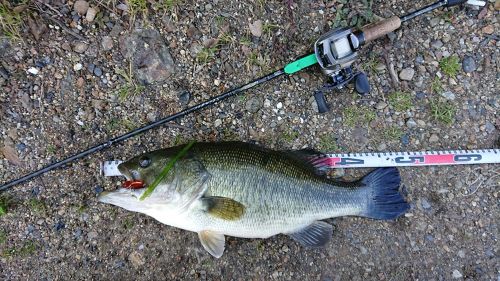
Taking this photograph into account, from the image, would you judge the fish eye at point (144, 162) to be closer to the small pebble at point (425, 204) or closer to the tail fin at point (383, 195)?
the tail fin at point (383, 195)

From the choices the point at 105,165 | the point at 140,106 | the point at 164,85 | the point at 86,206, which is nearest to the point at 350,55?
the point at 164,85

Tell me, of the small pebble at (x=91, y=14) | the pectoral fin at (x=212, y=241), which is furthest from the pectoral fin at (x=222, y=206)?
the small pebble at (x=91, y=14)

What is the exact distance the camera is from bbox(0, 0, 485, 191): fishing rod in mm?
3217

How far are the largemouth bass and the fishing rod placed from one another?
468 mm

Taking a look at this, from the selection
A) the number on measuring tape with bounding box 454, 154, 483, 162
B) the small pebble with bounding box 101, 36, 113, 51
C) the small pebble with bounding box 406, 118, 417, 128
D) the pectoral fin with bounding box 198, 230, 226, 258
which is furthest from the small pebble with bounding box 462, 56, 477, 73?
the small pebble with bounding box 101, 36, 113, 51

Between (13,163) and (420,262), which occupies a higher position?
(13,163)

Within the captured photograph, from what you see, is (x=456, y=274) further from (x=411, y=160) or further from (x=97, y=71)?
(x=97, y=71)

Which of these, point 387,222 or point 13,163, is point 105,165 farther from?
point 387,222

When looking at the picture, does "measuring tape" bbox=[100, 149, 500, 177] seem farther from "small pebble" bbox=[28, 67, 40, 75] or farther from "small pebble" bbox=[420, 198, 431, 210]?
"small pebble" bbox=[28, 67, 40, 75]

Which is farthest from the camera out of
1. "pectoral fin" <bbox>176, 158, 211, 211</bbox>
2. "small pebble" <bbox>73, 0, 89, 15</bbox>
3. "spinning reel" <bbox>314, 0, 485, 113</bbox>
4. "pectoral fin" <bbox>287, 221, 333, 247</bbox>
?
"small pebble" <bbox>73, 0, 89, 15</bbox>

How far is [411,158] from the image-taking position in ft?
11.8

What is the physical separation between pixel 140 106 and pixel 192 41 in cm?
74

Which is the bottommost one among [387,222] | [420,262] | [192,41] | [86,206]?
[420,262]

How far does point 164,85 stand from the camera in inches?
141
